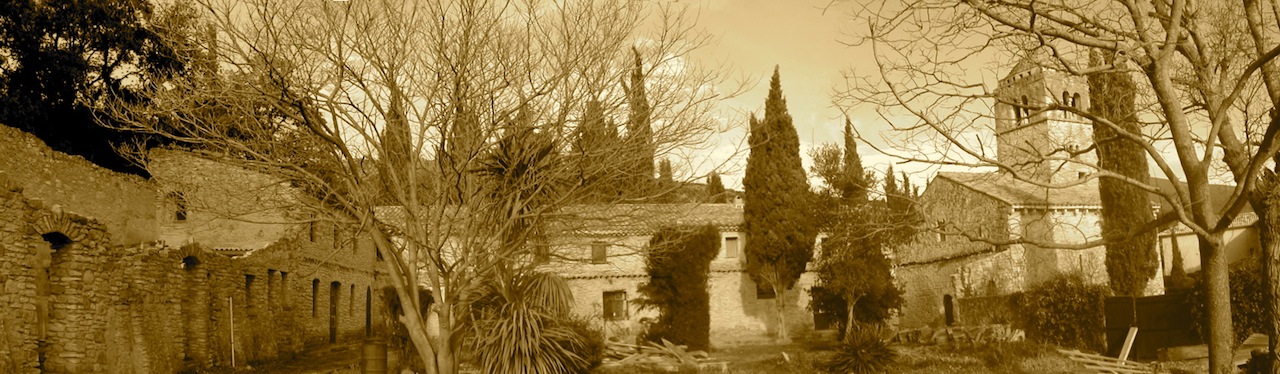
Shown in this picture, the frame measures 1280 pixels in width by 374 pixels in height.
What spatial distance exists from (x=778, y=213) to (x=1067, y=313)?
1091cm

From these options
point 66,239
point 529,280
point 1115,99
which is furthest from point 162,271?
point 1115,99

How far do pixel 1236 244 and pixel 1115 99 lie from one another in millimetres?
33135

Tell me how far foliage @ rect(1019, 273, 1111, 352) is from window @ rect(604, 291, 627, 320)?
14204 millimetres

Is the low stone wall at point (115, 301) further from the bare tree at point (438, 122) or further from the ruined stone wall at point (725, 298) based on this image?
the ruined stone wall at point (725, 298)

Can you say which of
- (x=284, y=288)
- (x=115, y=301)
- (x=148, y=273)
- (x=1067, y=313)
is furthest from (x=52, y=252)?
(x=1067, y=313)

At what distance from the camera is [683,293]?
29641mm

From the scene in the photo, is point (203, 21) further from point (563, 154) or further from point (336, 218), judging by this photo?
point (563, 154)

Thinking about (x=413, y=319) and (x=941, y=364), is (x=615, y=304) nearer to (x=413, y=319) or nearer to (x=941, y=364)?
(x=941, y=364)

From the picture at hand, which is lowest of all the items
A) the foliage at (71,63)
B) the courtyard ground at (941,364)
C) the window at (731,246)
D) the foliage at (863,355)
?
the courtyard ground at (941,364)

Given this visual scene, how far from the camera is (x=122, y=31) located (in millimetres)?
32219

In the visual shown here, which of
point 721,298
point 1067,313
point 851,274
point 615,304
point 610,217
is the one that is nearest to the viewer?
point 610,217

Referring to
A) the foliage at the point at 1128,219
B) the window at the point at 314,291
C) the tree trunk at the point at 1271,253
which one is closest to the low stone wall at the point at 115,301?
the window at the point at 314,291

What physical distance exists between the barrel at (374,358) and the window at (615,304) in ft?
66.3

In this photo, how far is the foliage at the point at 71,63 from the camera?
29891 millimetres
